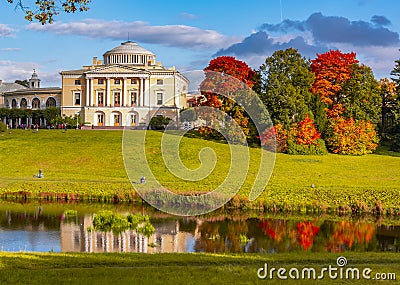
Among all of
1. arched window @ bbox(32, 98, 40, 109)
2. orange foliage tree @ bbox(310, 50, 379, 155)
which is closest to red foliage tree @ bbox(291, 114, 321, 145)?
orange foliage tree @ bbox(310, 50, 379, 155)

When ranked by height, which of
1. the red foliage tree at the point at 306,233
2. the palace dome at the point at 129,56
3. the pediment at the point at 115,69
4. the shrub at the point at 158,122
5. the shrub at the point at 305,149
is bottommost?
the red foliage tree at the point at 306,233

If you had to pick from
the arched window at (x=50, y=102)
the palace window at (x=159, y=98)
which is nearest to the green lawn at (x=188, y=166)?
the palace window at (x=159, y=98)

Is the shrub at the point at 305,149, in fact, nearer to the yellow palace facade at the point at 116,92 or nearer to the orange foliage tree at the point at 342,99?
the orange foliage tree at the point at 342,99

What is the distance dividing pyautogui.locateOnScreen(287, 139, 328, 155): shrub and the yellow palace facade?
32294mm

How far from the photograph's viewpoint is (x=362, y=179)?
37125 millimetres

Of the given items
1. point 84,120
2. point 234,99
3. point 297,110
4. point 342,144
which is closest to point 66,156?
point 234,99

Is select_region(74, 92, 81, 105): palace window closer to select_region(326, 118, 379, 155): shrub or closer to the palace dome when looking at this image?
the palace dome

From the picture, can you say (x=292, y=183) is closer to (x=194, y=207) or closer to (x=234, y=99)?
(x=194, y=207)

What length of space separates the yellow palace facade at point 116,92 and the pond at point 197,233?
54.4 metres

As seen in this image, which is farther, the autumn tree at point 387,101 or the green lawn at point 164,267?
the autumn tree at point 387,101

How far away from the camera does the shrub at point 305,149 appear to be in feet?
163

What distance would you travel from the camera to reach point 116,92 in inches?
3364

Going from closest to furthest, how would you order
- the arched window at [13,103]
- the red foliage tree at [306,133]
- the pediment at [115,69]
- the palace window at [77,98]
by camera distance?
1. the red foliage tree at [306,133]
2. the pediment at [115,69]
3. the palace window at [77,98]
4. the arched window at [13,103]

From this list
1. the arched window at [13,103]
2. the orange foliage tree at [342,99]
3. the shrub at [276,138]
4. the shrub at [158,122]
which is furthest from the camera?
the arched window at [13,103]
